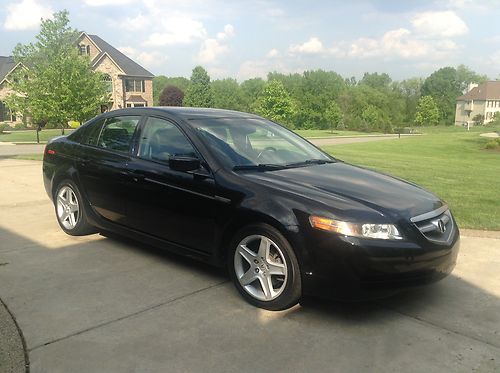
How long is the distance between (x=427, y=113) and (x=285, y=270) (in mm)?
107605

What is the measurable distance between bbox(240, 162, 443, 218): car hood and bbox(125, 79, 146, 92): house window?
61.5m

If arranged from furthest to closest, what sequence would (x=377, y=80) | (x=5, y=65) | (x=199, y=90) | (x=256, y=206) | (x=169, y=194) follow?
(x=377, y=80) → (x=199, y=90) → (x=5, y=65) → (x=169, y=194) → (x=256, y=206)

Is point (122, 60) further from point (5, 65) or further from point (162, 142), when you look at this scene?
point (162, 142)

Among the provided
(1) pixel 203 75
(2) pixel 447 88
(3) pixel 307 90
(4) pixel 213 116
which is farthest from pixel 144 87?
(2) pixel 447 88

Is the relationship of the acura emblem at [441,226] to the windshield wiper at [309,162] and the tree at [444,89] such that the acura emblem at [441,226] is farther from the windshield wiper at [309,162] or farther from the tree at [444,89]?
the tree at [444,89]

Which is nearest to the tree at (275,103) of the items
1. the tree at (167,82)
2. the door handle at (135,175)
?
the door handle at (135,175)

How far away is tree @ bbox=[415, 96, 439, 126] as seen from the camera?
102 meters

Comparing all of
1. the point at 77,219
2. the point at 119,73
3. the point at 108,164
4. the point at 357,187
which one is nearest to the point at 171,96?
the point at 119,73

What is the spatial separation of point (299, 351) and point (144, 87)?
64515 millimetres

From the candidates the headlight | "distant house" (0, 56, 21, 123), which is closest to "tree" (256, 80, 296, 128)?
"distant house" (0, 56, 21, 123)

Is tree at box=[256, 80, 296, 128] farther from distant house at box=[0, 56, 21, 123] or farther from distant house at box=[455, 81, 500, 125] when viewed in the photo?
distant house at box=[455, 81, 500, 125]

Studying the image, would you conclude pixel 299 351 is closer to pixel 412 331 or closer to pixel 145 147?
pixel 412 331

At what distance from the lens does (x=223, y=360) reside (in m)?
2.99

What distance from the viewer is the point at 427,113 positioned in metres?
103
